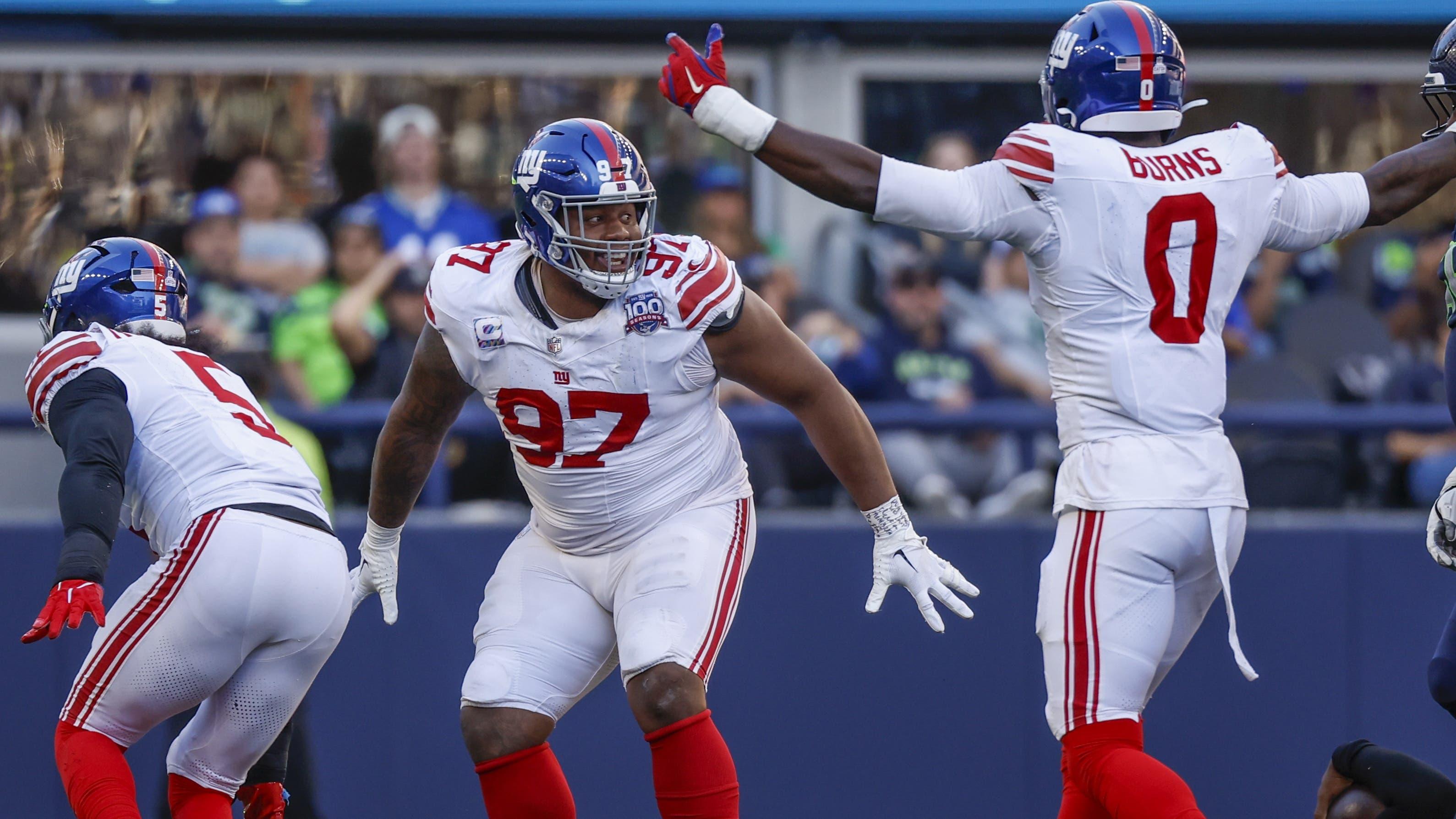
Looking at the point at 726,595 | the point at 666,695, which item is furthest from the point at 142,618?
the point at 726,595

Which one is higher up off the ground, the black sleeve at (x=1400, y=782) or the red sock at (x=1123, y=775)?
the red sock at (x=1123, y=775)

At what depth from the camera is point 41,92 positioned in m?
7.18

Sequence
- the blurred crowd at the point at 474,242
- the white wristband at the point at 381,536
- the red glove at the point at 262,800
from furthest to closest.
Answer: the blurred crowd at the point at 474,242 < the red glove at the point at 262,800 < the white wristband at the point at 381,536

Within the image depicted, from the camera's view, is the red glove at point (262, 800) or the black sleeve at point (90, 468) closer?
the black sleeve at point (90, 468)

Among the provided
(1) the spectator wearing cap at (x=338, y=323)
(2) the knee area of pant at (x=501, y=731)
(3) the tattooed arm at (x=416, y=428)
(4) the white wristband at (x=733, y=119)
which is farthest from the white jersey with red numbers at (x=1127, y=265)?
(1) the spectator wearing cap at (x=338, y=323)

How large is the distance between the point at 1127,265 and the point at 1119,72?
18.8 inches

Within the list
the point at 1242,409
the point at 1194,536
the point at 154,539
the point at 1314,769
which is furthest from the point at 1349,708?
the point at 154,539

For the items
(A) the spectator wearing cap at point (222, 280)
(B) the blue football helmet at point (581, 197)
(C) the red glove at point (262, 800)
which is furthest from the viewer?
(A) the spectator wearing cap at point (222, 280)

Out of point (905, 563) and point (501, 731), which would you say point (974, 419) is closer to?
point (905, 563)

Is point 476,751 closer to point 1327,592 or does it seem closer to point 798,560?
point 798,560

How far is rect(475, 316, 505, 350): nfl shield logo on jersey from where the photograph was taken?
4.02 meters

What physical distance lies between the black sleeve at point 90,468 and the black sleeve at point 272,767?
1.12m

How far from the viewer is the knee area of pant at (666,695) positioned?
3.86 m

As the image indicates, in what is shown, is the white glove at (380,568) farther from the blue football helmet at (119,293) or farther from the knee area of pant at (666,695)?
the knee area of pant at (666,695)
